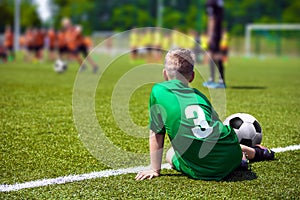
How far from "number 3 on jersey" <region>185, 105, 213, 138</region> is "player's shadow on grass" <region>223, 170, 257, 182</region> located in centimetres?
37

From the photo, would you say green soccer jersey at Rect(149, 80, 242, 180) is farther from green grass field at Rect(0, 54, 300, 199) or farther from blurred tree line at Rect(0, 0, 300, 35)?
blurred tree line at Rect(0, 0, 300, 35)

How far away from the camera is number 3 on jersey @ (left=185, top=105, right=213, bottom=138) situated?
3242mm

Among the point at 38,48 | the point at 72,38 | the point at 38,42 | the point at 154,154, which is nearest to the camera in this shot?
the point at 154,154

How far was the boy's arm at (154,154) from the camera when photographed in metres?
3.32

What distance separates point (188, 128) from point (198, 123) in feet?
0.24

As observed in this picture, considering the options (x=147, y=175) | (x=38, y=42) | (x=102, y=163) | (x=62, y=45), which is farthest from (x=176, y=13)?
(x=147, y=175)

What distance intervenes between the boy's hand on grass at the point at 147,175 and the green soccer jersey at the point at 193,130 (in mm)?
220

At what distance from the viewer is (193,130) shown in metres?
3.24

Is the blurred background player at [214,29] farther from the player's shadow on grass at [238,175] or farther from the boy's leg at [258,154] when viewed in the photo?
the player's shadow on grass at [238,175]

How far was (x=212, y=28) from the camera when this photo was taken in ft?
31.3

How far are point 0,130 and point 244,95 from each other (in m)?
4.65

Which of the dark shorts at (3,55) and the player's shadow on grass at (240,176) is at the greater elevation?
the player's shadow on grass at (240,176)

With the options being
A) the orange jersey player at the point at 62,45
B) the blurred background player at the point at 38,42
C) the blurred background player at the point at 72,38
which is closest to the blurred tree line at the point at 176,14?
the blurred background player at the point at 38,42

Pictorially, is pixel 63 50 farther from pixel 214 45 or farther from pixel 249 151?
pixel 249 151
